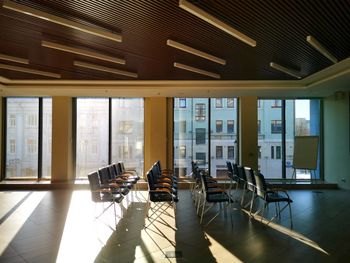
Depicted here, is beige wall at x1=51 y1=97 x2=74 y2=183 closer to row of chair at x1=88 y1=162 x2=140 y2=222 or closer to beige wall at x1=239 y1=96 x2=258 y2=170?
row of chair at x1=88 y1=162 x2=140 y2=222

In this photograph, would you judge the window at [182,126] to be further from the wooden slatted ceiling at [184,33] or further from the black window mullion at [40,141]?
the black window mullion at [40,141]

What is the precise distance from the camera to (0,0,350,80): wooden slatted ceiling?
346 centimetres

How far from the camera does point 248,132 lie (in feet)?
30.6

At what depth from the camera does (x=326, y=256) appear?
374 cm

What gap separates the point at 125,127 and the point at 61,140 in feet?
6.99

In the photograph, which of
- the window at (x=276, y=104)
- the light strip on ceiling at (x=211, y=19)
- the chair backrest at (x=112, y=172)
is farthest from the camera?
the window at (x=276, y=104)

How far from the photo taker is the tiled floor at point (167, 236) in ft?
12.3

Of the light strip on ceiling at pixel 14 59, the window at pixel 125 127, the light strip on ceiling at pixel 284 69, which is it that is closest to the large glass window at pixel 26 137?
the window at pixel 125 127

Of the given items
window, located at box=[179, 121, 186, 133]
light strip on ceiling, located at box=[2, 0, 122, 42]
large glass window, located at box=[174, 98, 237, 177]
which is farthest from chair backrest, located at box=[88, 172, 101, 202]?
window, located at box=[179, 121, 186, 133]

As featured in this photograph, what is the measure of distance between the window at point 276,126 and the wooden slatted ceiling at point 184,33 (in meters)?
3.53

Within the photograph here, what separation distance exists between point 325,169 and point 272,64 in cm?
571

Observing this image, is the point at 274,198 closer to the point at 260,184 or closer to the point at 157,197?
the point at 260,184

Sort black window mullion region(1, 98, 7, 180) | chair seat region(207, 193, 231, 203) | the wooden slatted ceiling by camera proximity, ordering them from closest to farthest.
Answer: the wooden slatted ceiling, chair seat region(207, 193, 231, 203), black window mullion region(1, 98, 7, 180)

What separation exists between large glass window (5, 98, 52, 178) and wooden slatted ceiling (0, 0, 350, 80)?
375cm
